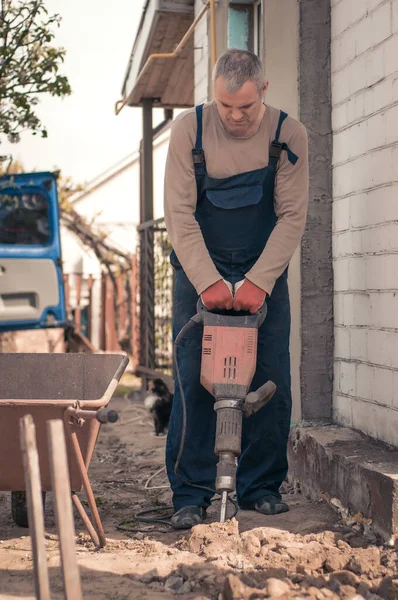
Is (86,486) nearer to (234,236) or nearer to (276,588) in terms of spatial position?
(276,588)

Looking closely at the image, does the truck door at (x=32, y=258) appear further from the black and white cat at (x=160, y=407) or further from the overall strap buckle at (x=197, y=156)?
the overall strap buckle at (x=197, y=156)

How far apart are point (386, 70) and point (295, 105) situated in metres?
0.96

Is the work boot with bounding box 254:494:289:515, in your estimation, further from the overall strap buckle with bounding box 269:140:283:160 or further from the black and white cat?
the black and white cat

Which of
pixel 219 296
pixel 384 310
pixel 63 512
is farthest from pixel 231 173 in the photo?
pixel 63 512

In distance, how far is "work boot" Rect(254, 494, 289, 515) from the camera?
429 centimetres

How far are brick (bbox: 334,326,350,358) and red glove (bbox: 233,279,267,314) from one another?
95cm

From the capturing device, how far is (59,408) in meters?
3.55

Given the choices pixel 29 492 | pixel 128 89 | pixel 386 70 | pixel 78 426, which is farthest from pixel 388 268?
pixel 128 89

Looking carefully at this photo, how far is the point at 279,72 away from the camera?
525 centimetres

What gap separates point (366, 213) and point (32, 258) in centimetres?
560

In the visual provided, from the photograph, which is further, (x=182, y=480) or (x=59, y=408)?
(x=182, y=480)

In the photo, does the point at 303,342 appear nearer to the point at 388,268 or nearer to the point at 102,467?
the point at 388,268

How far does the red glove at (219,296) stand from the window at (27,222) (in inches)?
229

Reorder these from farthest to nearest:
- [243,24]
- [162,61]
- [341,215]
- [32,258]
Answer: [32,258]
[162,61]
[243,24]
[341,215]
